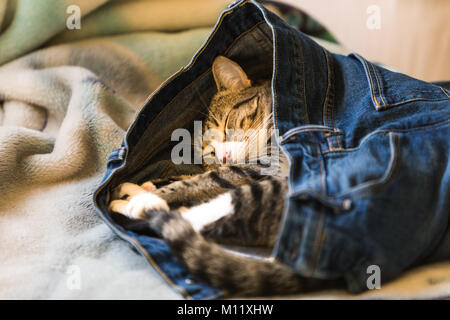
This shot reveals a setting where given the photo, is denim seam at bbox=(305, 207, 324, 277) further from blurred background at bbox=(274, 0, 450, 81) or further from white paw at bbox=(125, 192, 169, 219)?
blurred background at bbox=(274, 0, 450, 81)

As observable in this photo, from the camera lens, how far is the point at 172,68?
1420 mm

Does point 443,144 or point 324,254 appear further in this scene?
point 443,144

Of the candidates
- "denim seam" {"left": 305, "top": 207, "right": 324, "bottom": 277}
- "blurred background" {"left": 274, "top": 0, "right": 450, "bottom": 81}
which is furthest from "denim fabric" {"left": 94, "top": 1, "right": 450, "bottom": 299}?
"blurred background" {"left": 274, "top": 0, "right": 450, "bottom": 81}

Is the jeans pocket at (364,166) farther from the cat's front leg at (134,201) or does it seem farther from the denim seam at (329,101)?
the cat's front leg at (134,201)

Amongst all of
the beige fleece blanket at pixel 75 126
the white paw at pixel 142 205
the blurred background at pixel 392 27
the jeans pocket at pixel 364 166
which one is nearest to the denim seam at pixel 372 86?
the jeans pocket at pixel 364 166

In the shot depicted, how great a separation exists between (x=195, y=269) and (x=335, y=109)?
20.6 inches

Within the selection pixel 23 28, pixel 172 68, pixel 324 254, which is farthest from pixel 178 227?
pixel 23 28

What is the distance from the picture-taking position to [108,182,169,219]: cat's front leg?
82 centimetres

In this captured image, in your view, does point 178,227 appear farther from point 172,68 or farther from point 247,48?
point 172,68

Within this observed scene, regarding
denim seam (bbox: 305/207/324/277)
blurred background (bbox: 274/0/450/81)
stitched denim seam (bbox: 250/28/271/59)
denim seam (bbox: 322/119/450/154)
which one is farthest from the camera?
blurred background (bbox: 274/0/450/81)

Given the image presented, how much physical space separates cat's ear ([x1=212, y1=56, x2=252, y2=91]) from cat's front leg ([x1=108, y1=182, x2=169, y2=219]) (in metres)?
0.38

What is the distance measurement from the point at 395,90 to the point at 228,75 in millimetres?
464

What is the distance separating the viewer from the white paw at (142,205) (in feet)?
2.69

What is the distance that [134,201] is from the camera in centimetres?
84
